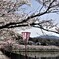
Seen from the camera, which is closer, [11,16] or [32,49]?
[11,16]

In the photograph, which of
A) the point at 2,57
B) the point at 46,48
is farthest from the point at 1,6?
the point at 46,48

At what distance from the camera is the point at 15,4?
7910 mm

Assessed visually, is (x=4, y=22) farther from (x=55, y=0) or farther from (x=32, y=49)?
(x=32, y=49)

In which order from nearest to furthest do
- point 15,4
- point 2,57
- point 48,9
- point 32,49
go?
point 48,9, point 15,4, point 2,57, point 32,49

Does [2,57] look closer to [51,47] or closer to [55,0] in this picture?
[55,0]

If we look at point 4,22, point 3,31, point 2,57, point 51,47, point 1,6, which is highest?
point 1,6

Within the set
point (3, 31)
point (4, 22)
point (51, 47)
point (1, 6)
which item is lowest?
point (51, 47)

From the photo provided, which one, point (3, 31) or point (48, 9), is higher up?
point (48, 9)

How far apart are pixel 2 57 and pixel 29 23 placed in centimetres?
737

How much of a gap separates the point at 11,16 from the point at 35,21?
2.45ft

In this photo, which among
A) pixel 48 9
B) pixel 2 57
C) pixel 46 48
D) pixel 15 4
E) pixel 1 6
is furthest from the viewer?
pixel 46 48

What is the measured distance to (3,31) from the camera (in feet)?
26.7

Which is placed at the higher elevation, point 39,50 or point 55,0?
point 55,0

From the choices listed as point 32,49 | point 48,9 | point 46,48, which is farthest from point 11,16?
point 46,48
